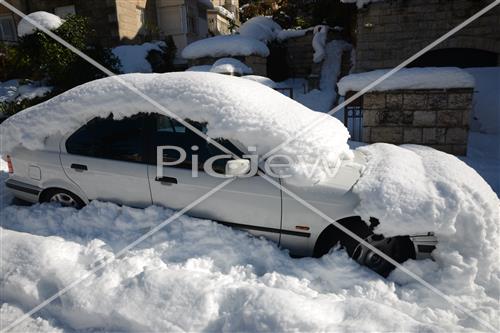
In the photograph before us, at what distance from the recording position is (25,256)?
292 centimetres

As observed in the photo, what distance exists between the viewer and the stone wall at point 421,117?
18.9ft

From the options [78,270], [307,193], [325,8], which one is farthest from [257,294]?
[325,8]

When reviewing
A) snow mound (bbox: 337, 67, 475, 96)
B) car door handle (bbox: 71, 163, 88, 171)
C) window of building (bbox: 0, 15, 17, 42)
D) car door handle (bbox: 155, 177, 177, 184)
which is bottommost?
car door handle (bbox: 155, 177, 177, 184)

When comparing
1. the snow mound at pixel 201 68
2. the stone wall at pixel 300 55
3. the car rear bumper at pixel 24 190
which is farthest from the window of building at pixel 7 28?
the car rear bumper at pixel 24 190

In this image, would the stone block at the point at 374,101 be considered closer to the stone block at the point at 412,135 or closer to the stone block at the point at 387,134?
the stone block at the point at 387,134

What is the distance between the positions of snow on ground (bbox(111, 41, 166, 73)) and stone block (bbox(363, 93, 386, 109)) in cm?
879

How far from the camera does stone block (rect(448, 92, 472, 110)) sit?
5664mm

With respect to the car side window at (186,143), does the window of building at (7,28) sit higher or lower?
higher

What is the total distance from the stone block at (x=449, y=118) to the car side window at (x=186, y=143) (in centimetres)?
452

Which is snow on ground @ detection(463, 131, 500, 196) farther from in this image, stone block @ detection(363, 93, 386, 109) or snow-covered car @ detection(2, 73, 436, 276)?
snow-covered car @ detection(2, 73, 436, 276)

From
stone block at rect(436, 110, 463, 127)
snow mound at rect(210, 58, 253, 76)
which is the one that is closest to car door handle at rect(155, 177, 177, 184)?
stone block at rect(436, 110, 463, 127)

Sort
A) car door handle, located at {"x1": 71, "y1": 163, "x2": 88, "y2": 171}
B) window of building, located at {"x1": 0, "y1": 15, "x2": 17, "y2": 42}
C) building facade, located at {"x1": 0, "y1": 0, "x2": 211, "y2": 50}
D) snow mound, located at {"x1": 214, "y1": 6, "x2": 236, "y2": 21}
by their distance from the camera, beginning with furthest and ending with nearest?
snow mound, located at {"x1": 214, "y1": 6, "x2": 236, "y2": 21}
window of building, located at {"x1": 0, "y1": 15, "x2": 17, "y2": 42}
building facade, located at {"x1": 0, "y1": 0, "x2": 211, "y2": 50}
car door handle, located at {"x1": 71, "y1": 163, "x2": 88, "y2": 171}

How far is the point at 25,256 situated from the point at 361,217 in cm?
300
